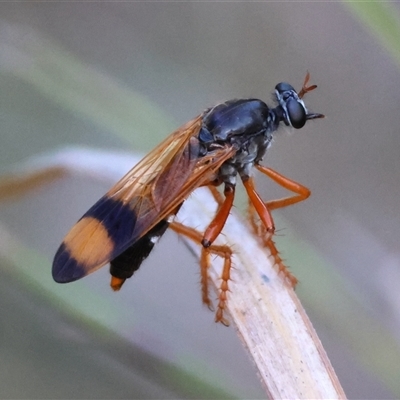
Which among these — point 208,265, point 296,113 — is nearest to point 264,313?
point 208,265

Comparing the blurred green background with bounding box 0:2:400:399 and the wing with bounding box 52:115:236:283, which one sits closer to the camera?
the wing with bounding box 52:115:236:283

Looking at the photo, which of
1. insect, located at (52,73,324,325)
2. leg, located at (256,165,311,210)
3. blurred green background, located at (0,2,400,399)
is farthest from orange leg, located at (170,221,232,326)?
leg, located at (256,165,311,210)

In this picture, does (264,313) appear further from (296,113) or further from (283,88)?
(283,88)

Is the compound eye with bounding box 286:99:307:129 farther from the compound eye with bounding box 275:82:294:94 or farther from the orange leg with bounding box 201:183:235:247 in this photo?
the orange leg with bounding box 201:183:235:247

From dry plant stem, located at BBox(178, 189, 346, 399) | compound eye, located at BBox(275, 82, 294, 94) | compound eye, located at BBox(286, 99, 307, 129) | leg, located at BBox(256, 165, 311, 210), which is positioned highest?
compound eye, located at BBox(275, 82, 294, 94)

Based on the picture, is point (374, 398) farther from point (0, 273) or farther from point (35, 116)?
point (35, 116)

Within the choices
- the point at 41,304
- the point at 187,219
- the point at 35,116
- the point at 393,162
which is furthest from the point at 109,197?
the point at 393,162
